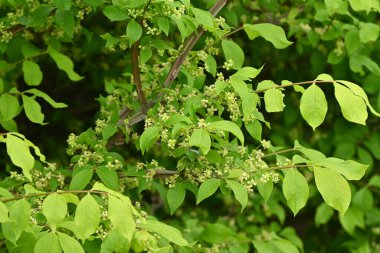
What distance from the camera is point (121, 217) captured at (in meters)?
1.81

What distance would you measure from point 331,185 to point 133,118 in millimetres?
874

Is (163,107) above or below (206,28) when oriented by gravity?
below

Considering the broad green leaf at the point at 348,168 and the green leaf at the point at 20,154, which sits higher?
the green leaf at the point at 20,154

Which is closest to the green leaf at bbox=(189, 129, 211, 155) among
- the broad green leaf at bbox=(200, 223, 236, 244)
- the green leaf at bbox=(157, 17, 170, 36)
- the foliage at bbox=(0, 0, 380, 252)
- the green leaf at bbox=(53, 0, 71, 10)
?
the foliage at bbox=(0, 0, 380, 252)

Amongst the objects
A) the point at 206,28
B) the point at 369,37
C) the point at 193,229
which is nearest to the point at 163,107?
the point at 206,28

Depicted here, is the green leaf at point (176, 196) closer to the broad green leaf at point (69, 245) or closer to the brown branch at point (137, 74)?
the brown branch at point (137, 74)

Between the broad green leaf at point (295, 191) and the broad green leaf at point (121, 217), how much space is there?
22.6 inches

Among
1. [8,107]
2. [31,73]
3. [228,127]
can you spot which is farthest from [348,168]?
[31,73]

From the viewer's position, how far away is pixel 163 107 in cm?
249

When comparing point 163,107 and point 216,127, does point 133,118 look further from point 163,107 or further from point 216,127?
point 216,127

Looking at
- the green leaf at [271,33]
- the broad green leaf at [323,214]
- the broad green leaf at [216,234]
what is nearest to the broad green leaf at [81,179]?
the green leaf at [271,33]

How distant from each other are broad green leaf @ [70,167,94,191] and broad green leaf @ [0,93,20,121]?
0.53m

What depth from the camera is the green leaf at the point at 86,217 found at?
1.85 meters

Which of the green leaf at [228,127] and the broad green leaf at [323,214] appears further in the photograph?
the broad green leaf at [323,214]
